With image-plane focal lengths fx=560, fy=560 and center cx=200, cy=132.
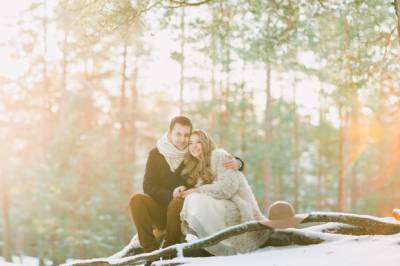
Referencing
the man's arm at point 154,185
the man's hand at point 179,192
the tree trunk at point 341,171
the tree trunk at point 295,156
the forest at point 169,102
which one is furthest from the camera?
the tree trunk at point 295,156

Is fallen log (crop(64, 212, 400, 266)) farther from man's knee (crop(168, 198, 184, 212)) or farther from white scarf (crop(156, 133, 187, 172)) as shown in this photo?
white scarf (crop(156, 133, 187, 172))

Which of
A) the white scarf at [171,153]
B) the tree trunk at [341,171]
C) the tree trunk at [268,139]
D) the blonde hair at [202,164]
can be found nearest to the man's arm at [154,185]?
the white scarf at [171,153]

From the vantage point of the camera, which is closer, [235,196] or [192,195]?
[192,195]

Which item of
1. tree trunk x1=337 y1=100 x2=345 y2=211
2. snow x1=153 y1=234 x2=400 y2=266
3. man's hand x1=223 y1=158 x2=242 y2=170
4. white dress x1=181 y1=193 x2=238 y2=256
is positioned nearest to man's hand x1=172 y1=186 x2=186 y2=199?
white dress x1=181 y1=193 x2=238 y2=256

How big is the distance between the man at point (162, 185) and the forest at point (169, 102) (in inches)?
87.1

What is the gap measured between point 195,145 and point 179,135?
284mm

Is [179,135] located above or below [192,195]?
above

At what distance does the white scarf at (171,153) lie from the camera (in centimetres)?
632

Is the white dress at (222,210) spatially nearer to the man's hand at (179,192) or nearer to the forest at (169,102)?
the man's hand at (179,192)

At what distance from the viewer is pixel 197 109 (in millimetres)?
26578

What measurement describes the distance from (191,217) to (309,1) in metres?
4.01

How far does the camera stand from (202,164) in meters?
6.10

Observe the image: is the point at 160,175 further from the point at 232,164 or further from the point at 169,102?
the point at 169,102

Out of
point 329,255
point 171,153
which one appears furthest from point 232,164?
point 329,255
